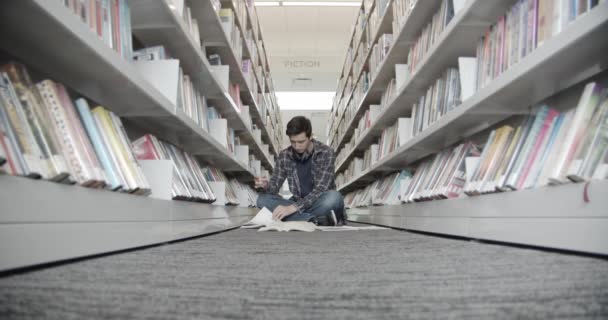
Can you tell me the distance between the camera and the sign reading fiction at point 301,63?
7660mm

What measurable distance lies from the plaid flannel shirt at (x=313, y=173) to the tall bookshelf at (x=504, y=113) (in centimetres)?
47

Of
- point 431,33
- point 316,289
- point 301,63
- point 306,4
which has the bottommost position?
point 316,289

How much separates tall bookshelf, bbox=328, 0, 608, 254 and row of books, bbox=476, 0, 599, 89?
0.26 ft

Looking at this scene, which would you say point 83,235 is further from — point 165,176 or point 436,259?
point 436,259

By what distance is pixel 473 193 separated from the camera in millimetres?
1456

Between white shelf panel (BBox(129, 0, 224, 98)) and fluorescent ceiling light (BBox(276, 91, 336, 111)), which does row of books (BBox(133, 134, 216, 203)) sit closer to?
white shelf panel (BBox(129, 0, 224, 98))

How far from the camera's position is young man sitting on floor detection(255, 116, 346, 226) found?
2.77 metres

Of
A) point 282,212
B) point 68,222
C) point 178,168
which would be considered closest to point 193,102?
point 178,168

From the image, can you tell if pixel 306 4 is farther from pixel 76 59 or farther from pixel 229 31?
pixel 76 59

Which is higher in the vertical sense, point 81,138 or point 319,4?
point 319,4

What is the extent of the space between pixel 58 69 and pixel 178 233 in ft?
2.49

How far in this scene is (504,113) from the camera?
1.50m

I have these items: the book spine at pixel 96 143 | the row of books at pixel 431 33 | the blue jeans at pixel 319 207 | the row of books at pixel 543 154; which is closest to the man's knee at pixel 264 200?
the blue jeans at pixel 319 207

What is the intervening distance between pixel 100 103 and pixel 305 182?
6.64ft
